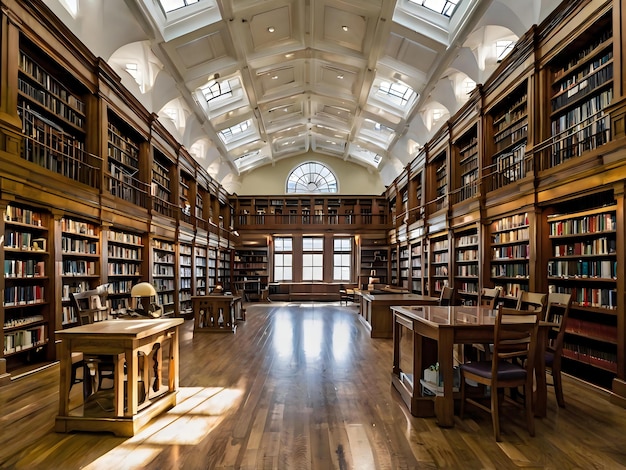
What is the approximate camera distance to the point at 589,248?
182 inches

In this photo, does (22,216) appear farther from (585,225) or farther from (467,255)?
(467,255)

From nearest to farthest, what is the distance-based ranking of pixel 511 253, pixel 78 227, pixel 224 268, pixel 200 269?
pixel 78 227 < pixel 511 253 < pixel 200 269 < pixel 224 268

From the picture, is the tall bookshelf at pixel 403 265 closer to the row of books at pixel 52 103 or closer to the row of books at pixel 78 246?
the row of books at pixel 78 246

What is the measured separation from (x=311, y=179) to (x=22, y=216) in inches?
549

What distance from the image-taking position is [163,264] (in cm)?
956

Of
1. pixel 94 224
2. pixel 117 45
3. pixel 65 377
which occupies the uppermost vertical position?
pixel 117 45

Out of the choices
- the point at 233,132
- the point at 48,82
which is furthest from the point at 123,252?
the point at 233,132

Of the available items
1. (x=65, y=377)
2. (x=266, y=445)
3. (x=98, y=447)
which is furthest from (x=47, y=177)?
(x=266, y=445)

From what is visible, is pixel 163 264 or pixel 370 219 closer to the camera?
pixel 163 264

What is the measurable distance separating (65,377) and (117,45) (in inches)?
224

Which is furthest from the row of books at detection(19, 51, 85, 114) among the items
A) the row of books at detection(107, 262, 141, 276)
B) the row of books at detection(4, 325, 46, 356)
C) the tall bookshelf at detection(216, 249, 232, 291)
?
the tall bookshelf at detection(216, 249, 232, 291)

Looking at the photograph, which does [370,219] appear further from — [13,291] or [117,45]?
[13,291]

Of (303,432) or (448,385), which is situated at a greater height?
(448,385)

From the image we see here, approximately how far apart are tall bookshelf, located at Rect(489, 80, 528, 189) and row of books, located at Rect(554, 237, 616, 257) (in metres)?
1.27
